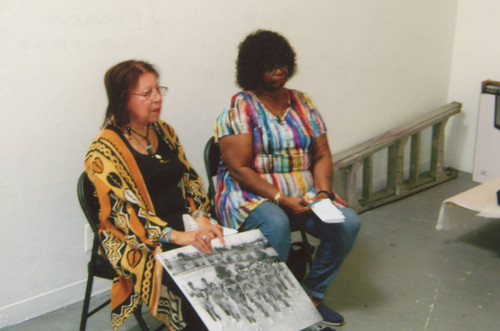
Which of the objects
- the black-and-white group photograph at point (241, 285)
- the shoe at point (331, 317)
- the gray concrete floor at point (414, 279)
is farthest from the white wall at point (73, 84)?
the shoe at point (331, 317)

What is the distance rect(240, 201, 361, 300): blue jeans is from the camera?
7.37ft

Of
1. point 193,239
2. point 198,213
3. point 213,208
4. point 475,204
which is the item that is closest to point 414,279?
point 475,204

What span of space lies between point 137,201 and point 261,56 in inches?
35.0

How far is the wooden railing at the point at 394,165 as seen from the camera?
364 cm

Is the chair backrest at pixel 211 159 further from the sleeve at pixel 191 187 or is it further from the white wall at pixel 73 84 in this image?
the white wall at pixel 73 84

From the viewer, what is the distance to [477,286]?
2771 mm

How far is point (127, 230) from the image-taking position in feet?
6.39

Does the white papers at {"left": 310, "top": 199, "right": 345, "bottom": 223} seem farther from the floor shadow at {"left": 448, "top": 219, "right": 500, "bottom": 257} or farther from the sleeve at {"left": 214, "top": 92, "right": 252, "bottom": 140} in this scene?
the floor shadow at {"left": 448, "top": 219, "right": 500, "bottom": 257}

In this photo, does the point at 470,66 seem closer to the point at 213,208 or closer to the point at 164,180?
the point at 213,208

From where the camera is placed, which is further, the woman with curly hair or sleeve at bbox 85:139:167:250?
the woman with curly hair

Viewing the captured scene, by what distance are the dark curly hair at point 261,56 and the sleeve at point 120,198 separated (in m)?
0.78

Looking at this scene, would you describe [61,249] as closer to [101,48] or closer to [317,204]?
[101,48]

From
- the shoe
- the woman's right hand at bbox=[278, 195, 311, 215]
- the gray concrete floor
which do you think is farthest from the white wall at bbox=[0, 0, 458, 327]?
the shoe

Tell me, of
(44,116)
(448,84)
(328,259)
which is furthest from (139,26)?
(448,84)
